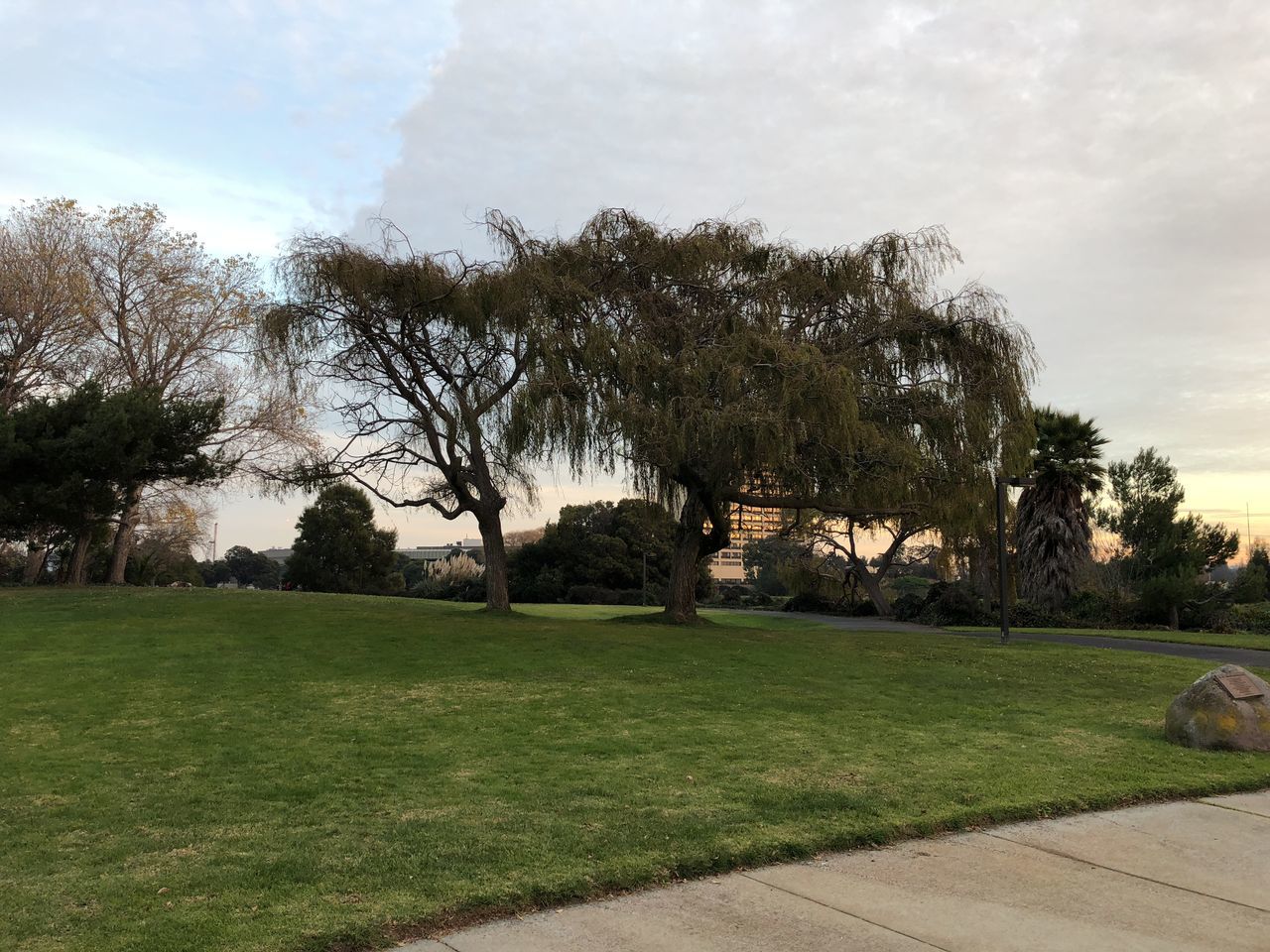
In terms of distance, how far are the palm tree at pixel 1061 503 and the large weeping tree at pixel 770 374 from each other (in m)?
16.2

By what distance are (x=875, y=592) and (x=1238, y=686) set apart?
1276 inches

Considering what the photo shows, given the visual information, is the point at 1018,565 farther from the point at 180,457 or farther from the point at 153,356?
the point at 153,356

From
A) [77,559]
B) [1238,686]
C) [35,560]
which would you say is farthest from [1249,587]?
[35,560]

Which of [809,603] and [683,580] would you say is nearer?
[683,580]

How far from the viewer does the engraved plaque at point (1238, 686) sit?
8320 millimetres

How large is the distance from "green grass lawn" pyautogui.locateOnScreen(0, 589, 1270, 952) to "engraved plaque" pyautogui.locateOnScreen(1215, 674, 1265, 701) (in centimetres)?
80

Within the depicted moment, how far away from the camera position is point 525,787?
658 cm

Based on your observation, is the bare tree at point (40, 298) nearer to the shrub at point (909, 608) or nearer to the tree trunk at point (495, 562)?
the tree trunk at point (495, 562)

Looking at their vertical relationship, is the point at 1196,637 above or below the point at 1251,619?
below

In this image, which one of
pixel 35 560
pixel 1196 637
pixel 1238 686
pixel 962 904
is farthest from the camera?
pixel 35 560

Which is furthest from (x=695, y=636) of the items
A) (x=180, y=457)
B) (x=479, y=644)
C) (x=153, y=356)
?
(x=153, y=356)

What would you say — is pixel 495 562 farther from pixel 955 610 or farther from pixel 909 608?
pixel 909 608

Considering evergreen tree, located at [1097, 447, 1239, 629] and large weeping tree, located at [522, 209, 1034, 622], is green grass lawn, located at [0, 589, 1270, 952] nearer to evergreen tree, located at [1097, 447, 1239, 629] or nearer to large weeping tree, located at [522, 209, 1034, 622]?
large weeping tree, located at [522, 209, 1034, 622]

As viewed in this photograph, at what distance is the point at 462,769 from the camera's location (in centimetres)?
725
